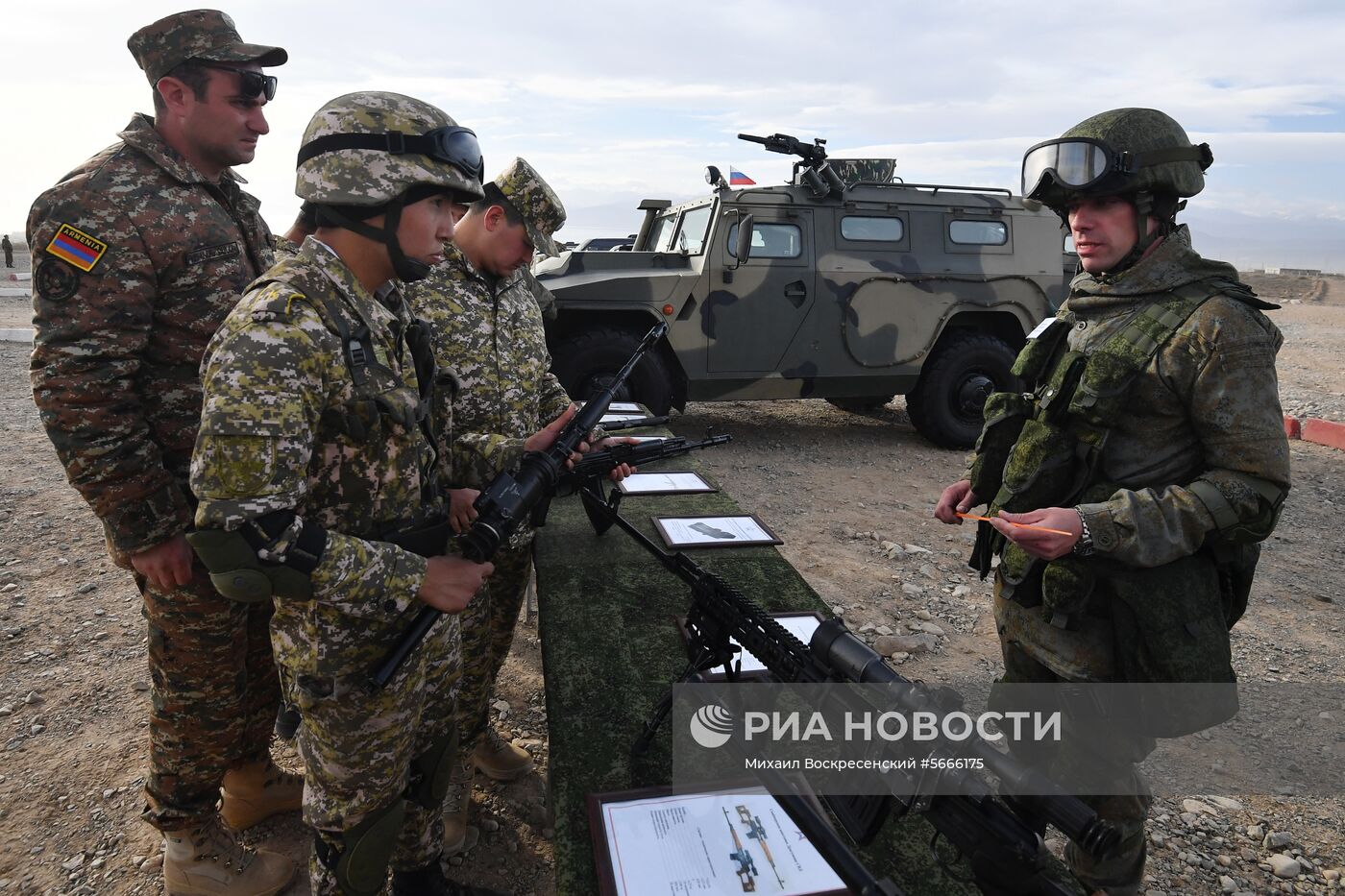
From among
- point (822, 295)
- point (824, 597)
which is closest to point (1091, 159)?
point (824, 597)

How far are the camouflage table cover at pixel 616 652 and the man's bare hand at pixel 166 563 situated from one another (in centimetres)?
92

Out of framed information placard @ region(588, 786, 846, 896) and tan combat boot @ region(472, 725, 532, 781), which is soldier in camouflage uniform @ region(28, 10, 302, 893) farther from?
framed information placard @ region(588, 786, 846, 896)

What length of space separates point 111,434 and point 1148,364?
2.34 m

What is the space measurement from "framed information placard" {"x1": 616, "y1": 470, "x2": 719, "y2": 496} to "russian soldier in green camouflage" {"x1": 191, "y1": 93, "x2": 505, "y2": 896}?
5.40ft

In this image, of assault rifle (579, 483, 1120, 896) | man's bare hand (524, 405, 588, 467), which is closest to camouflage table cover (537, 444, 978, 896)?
assault rifle (579, 483, 1120, 896)

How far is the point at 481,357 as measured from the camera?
7.43 ft

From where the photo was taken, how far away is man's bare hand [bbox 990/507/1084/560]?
166 centimetres

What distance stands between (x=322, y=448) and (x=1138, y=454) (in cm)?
173

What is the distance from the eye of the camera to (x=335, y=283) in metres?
1.46

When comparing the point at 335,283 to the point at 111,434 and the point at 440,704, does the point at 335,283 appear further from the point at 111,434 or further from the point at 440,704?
the point at 440,704

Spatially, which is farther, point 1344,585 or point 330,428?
point 1344,585

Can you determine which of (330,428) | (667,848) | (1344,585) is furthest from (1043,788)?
(1344,585)

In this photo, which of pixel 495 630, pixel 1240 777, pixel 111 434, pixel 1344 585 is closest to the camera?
pixel 111 434

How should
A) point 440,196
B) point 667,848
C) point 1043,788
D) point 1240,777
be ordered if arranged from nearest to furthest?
point 1043,788
point 667,848
point 440,196
point 1240,777
